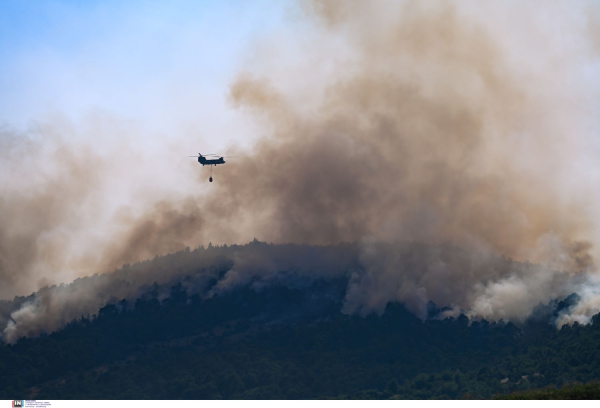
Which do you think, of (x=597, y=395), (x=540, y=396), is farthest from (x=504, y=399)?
(x=597, y=395)

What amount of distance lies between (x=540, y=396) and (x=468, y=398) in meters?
23.0

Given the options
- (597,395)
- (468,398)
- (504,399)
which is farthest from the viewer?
(468,398)

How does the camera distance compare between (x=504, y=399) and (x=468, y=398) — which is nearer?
(x=504, y=399)

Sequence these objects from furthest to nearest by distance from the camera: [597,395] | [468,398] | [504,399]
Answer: [468,398], [504,399], [597,395]

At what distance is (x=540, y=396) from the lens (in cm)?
12069

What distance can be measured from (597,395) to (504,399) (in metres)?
15.4
